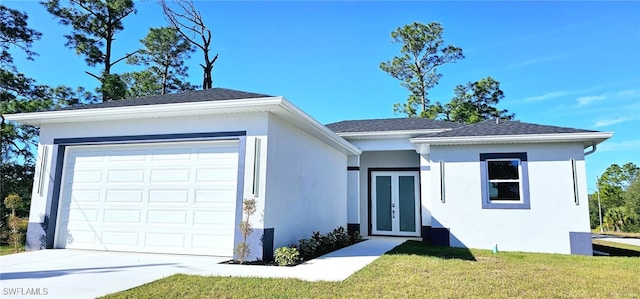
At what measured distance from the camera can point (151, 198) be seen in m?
7.71

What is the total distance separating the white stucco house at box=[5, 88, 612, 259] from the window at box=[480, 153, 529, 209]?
1.1 inches

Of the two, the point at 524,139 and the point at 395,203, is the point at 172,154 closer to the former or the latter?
the point at 395,203

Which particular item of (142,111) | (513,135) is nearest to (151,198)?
(142,111)

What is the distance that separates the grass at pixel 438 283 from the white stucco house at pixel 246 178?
2.06m

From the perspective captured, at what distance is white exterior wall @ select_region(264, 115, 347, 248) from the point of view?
23.7 feet

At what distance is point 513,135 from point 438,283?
5973 millimetres

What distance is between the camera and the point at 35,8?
16625 millimetres

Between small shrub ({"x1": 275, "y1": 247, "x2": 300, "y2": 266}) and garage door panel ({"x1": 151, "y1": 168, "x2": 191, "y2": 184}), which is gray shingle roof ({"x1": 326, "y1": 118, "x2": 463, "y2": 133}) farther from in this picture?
small shrub ({"x1": 275, "y1": 247, "x2": 300, "y2": 266})

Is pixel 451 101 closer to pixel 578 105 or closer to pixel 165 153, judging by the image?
pixel 578 105

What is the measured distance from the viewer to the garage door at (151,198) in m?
7.29

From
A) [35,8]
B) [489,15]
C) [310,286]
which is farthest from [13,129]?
[489,15]

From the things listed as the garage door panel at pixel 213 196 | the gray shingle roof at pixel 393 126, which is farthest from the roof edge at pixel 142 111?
the gray shingle roof at pixel 393 126

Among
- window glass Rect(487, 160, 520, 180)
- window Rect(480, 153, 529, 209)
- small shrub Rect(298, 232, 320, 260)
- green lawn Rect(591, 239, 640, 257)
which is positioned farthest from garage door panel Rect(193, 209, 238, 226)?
green lawn Rect(591, 239, 640, 257)

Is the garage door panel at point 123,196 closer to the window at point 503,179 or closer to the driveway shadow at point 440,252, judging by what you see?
the driveway shadow at point 440,252
